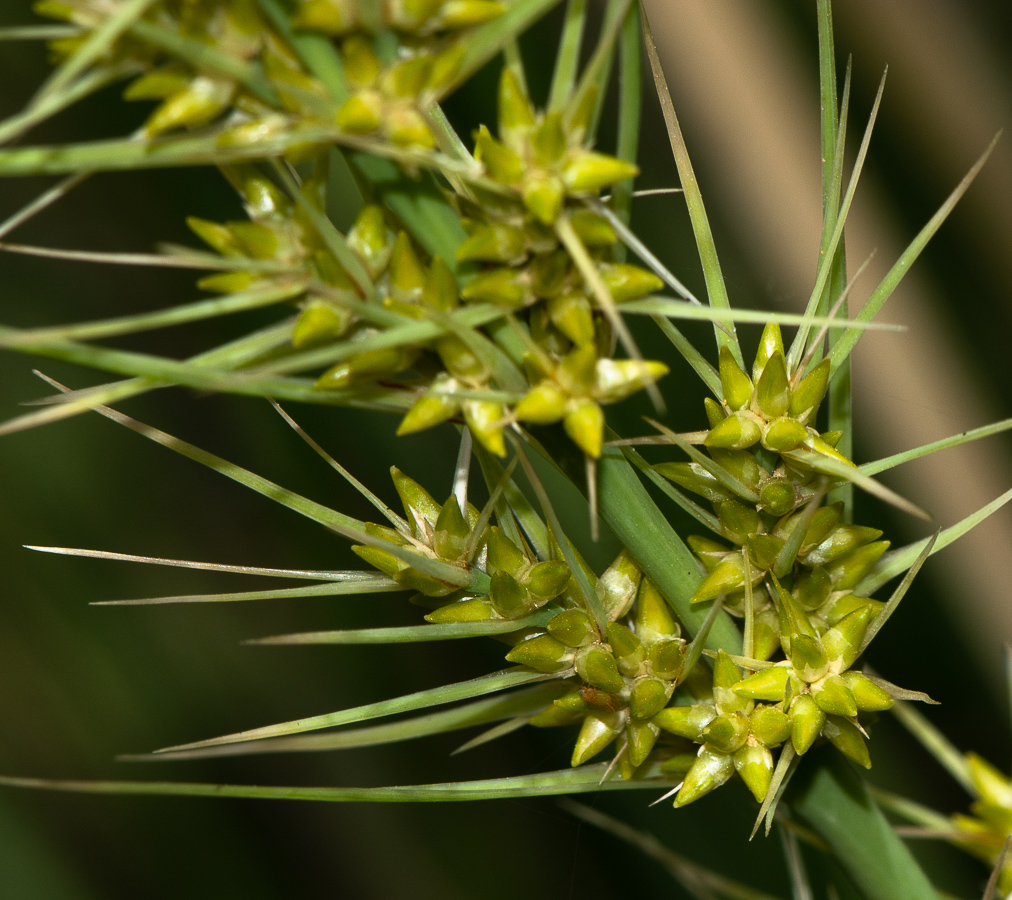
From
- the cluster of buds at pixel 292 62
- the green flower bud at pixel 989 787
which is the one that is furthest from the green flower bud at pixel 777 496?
the green flower bud at pixel 989 787

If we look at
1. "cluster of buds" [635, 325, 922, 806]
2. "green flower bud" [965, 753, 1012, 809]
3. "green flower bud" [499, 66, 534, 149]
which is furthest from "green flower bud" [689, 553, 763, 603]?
"green flower bud" [965, 753, 1012, 809]

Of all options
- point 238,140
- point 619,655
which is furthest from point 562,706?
point 238,140

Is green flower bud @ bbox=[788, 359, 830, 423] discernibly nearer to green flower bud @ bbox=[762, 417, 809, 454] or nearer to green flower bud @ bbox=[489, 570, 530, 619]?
green flower bud @ bbox=[762, 417, 809, 454]

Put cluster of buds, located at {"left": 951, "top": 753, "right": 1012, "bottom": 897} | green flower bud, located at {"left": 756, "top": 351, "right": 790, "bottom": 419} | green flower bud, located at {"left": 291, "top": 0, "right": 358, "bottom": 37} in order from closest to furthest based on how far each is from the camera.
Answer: green flower bud, located at {"left": 291, "top": 0, "right": 358, "bottom": 37}, green flower bud, located at {"left": 756, "top": 351, "right": 790, "bottom": 419}, cluster of buds, located at {"left": 951, "top": 753, "right": 1012, "bottom": 897}

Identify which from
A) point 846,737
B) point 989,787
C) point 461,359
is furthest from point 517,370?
point 989,787

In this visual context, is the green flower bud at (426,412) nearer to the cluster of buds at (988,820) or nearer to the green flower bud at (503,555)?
the green flower bud at (503,555)

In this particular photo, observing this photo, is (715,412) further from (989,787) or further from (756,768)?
(989,787)
